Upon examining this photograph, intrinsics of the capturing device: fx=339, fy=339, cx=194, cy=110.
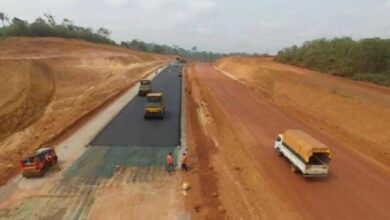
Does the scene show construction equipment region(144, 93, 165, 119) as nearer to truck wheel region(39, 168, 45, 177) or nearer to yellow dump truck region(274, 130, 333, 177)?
truck wheel region(39, 168, 45, 177)

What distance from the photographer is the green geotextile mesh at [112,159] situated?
2247 cm

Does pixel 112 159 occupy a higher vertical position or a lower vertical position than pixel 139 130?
lower

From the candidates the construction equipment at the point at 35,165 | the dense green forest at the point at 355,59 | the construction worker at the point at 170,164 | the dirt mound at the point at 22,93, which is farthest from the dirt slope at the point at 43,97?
the dense green forest at the point at 355,59

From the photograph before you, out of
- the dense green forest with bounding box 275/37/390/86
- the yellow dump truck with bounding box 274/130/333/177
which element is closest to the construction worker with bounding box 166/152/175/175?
the yellow dump truck with bounding box 274/130/333/177

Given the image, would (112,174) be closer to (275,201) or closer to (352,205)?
(275,201)

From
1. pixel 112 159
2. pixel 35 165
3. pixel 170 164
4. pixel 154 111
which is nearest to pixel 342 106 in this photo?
pixel 154 111

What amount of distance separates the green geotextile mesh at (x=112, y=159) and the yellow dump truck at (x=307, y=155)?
8313 mm

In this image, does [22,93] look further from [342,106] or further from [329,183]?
[342,106]

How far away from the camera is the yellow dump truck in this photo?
20516 millimetres

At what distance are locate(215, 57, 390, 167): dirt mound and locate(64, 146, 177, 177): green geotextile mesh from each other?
626 inches

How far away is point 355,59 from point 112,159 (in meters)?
47.5

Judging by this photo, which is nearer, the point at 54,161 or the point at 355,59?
the point at 54,161

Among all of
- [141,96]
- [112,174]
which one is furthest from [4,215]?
[141,96]

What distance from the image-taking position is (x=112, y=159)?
79.4 ft
